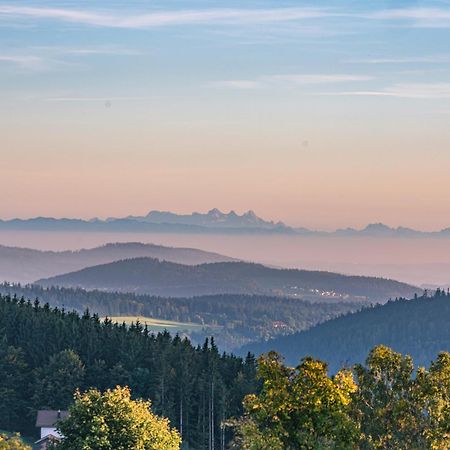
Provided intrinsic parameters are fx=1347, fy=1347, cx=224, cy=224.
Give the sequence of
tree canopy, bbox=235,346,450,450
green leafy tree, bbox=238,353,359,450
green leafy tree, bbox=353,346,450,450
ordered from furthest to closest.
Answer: green leafy tree, bbox=353,346,450,450, tree canopy, bbox=235,346,450,450, green leafy tree, bbox=238,353,359,450

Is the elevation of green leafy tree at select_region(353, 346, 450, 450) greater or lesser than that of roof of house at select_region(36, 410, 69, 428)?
greater

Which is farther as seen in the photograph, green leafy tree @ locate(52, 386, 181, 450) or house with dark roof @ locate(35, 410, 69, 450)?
house with dark roof @ locate(35, 410, 69, 450)

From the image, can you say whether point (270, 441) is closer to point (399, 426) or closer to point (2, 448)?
point (399, 426)

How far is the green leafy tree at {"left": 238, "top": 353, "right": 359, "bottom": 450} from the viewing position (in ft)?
222

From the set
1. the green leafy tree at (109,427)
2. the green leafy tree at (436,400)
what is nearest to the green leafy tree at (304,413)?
the green leafy tree at (436,400)

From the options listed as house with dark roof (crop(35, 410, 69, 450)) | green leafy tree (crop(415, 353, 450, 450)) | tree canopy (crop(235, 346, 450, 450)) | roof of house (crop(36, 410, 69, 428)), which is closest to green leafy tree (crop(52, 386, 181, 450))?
tree canopy (crop(235, 346, 450, 450))

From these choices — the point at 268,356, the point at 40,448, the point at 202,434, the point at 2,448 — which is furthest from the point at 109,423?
the point at 202,434

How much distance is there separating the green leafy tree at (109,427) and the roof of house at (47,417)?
290 feet

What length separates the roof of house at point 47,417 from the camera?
18538 cm

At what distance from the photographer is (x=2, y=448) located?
88250 millimetres

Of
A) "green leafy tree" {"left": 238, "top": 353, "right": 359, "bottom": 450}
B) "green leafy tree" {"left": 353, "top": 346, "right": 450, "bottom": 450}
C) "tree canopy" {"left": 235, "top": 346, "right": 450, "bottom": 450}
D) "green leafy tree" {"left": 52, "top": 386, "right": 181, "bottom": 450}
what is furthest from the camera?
"green leafy tree" {"left": 52, "top": 386, "right": 181, "bottom": 450}

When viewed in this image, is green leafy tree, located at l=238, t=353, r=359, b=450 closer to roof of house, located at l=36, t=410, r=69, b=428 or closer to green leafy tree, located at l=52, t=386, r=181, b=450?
green leafy tree, located at l=52, t=386, r=181, b=450

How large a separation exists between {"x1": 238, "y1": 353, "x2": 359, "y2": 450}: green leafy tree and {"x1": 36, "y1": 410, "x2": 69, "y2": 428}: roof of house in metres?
119

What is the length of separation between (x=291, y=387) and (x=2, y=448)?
2705 centimetres
